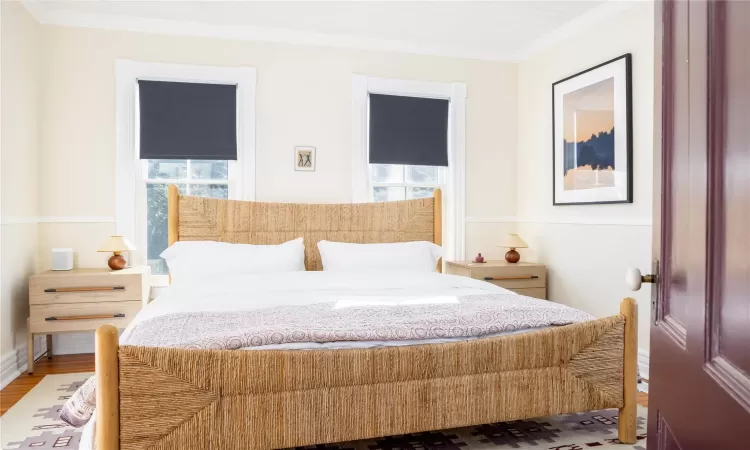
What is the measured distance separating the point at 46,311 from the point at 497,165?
3891mm

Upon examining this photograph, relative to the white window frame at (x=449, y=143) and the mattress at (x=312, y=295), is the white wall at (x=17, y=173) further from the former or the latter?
the white window frame at (x=449, y=143)

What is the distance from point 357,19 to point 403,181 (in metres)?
1.47

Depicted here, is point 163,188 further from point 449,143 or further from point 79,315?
point 449,143

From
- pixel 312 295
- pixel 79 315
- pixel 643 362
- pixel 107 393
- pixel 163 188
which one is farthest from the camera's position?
pixel 163 188

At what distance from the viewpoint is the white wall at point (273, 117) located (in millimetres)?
4152

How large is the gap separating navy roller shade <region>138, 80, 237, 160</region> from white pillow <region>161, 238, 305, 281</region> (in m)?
0.82

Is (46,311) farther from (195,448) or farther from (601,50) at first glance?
(601,50)

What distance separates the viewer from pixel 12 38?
143 inches

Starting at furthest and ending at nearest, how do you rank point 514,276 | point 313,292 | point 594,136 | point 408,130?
point 408,130, point 514,276, point 594,136, point 313,292

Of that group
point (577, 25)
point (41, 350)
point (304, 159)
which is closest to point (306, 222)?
point (304, 159)

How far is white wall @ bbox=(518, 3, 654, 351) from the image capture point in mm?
3645

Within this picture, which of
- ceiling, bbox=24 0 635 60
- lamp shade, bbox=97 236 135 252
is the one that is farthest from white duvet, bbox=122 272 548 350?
ceiling, bbox=24 0 635 60

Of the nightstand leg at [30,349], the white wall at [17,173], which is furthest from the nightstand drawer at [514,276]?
the white wall at [17,173]

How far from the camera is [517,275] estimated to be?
15.1 ft
